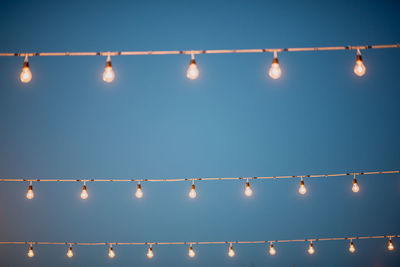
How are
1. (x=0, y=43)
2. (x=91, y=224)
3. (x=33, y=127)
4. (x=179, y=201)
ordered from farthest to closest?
1. (x=91, y=224)
2. (x=179, y=201)
3. (x=33, y=127)
4. (x=0, y=43)

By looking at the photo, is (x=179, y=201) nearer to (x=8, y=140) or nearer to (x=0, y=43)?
(x=8, y=140)

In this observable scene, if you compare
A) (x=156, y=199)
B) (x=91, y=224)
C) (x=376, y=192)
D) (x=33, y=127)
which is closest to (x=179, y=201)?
(x=156, y=199)

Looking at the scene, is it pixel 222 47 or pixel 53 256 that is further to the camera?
pixel 53 256

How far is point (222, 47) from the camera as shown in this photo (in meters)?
7.14

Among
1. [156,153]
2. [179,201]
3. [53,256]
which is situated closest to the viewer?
[156,153]

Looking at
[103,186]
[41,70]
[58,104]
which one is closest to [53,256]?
[103,186]

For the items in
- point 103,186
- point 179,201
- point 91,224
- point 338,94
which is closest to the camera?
point 338,94

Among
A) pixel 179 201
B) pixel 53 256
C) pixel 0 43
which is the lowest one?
pixel 53 256

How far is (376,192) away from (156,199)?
726 cm

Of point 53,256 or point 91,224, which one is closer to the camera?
point 91,224

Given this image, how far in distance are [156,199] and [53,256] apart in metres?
5.87

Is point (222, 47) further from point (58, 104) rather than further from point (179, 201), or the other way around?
point (179, 201)

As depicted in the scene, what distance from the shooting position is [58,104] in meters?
8.05

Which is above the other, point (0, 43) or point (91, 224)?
point (0, 43)
